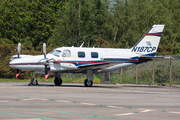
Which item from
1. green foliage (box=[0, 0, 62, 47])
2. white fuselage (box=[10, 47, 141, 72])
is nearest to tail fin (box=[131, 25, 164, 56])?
white fuselage (box=[10, 47, 141, 72])

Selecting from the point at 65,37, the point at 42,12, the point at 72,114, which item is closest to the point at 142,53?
the point at 72,114

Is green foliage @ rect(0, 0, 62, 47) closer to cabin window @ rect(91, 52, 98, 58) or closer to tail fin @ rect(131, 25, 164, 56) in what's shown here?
tail fin @ rect(131, 25, 164, 56)

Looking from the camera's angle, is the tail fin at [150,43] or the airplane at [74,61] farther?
the tail fin at [150,43]

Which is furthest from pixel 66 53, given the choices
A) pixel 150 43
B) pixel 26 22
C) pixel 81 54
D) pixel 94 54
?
pixel 26 22

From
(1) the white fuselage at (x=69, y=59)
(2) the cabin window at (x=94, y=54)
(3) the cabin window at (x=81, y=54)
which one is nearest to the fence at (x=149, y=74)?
(1) the white fuselage at (x=69, y=59)

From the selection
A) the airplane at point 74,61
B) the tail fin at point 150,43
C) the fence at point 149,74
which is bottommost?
the fence at point 149,74

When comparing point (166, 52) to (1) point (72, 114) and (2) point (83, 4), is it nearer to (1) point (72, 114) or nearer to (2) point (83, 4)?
(2) point (83, 4)

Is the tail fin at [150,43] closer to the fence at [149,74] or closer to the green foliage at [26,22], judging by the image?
the fence at [149,74]

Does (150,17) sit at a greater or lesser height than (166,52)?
greater

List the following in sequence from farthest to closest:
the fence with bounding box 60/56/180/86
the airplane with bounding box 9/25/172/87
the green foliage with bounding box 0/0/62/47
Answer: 1. the green foliage with bounding box 0/0/62/47
2. the fence with bounding box 60/56/180/86
3. the airplane with bounding box 9/25/172/87

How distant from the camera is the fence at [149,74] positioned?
29792 millimetres

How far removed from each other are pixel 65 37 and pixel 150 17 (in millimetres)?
17881

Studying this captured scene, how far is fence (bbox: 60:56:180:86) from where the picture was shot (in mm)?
29792

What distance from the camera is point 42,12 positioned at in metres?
59.7
